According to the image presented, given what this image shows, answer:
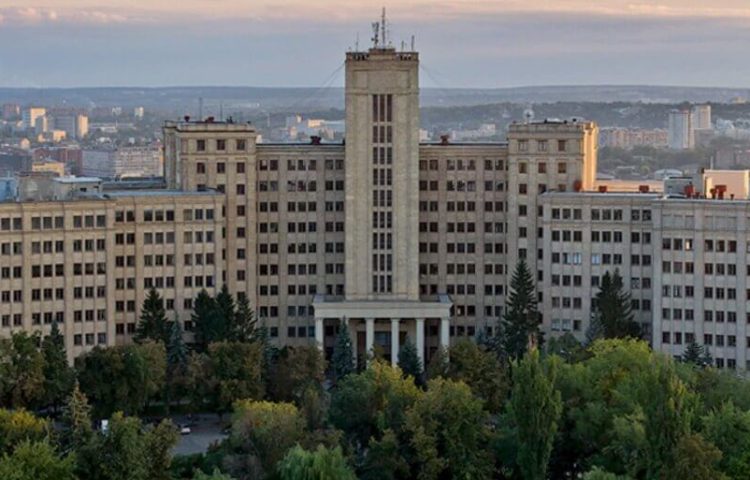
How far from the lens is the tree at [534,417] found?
98000 millimetres

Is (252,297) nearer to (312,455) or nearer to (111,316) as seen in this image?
(111,316)

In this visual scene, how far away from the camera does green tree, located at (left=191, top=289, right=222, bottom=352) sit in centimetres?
13188

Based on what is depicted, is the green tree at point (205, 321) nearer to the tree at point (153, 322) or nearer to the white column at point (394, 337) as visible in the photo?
the tree at point (153, 322)

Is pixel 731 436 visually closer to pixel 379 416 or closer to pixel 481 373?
pixel 379 416

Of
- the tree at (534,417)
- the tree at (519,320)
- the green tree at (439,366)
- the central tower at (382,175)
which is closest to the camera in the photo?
the tree at (534,417)

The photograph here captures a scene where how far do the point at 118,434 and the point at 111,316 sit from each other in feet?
124

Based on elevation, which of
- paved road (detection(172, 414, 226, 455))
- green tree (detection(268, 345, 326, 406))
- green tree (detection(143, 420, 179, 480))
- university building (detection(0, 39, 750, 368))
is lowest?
paved road (detection(172, 414, 226, 455))

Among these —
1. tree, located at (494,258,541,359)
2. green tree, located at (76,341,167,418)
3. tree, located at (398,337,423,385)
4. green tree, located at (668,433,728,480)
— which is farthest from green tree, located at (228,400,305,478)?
tree, located at (494,258,541,359)

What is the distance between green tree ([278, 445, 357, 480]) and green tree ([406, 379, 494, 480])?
7696 mm

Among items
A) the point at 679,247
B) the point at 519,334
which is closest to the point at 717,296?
the point at 679,247

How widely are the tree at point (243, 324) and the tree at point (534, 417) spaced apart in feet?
109

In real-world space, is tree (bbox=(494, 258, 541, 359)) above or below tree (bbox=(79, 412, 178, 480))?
above

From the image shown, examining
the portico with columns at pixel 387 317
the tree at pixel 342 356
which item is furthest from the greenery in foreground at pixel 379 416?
the portico with columns at pixel 387 317

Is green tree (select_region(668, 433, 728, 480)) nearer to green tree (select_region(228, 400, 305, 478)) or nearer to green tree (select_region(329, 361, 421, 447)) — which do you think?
green tree (select_region(329, 361, 421, 447))
